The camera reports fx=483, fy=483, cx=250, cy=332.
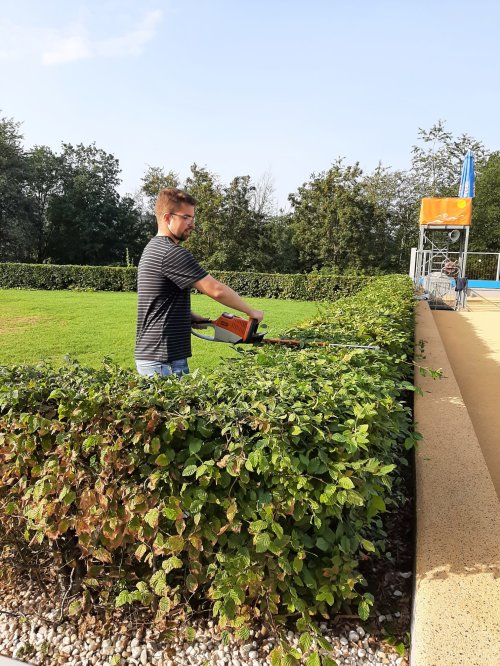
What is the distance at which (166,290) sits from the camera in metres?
2.58

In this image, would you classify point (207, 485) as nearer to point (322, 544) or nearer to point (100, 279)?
point (322, 544)

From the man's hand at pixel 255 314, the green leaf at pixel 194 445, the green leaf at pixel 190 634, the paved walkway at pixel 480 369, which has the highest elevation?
the man's hand at pixel 255 314

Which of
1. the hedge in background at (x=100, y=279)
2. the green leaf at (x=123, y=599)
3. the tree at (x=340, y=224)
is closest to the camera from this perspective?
the green leaf at (x=123, y=599)

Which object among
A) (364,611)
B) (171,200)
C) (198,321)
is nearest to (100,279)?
(198,321)

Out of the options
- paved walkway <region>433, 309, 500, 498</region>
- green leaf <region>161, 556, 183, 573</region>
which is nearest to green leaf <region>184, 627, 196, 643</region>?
green leaf <region>161, 556, 183, 573</region>

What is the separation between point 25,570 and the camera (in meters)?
2.24

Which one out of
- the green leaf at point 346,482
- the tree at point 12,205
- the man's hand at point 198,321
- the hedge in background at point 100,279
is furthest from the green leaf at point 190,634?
the tree at point 12,205

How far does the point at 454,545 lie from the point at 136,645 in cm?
136

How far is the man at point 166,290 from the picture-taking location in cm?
249

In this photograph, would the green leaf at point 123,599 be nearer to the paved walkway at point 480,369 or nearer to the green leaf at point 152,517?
the green leaf at point 152,517

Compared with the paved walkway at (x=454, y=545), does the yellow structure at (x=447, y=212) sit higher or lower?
higher

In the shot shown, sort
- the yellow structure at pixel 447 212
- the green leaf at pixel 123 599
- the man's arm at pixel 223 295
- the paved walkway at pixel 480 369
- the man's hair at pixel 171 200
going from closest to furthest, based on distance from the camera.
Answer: the green leaf at pixel 123 599 < the man's arm at pixel 223 295 < the man's hair at pixel 171 200 < the paved walkway at pixel 480 369 < the yellow structure at pixel 447 212

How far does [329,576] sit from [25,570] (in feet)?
4.70

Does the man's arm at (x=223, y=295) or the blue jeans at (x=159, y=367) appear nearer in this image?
the man's arm at (x=223, y=295)
